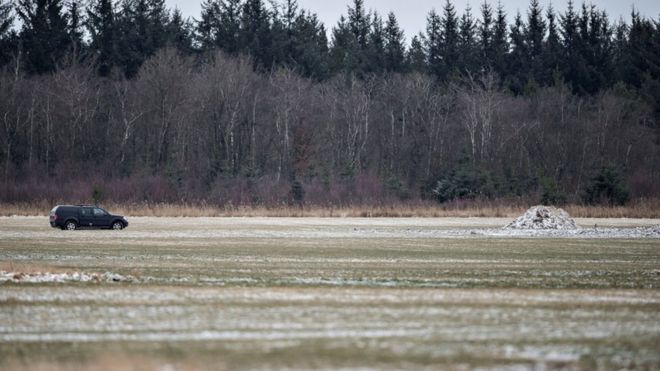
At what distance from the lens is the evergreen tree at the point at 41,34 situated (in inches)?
4375

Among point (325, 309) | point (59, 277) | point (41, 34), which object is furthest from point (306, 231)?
point (41, 34)

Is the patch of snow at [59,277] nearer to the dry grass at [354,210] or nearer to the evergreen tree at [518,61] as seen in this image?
the dry grass at [354,210]

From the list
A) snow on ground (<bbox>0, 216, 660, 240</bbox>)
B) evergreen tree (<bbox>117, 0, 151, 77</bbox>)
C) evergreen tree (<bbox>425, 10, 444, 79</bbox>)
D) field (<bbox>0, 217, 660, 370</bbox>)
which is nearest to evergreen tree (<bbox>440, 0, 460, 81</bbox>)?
evergreen tree (<bbox>425, 10, 444, 79</bbox>)

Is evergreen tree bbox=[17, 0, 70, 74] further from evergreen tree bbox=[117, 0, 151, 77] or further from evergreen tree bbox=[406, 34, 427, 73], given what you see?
evergreen tree bbox=[406, 34, 427, 73]

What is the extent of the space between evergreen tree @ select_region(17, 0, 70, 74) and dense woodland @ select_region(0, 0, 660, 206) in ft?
0.64

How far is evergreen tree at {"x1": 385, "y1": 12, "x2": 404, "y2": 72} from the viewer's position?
131000mm

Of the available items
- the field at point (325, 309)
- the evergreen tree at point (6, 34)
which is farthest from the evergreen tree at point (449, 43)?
the field at point (325, 309)

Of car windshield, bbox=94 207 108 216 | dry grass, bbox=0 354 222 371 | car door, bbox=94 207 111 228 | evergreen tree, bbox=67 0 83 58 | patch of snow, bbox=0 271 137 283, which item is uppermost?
evergreen tree, bbox=67 0 83 58

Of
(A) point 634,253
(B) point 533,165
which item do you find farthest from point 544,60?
(A) point 634,253

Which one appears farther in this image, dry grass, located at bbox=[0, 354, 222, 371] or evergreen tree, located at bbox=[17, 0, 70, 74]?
evergreen tree, located at bbox=[17, 0, 70, 74]

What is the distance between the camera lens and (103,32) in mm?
117562

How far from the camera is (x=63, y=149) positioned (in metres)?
101

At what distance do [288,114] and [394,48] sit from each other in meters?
28.9

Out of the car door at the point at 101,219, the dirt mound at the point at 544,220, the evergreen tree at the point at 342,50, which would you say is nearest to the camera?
the dirt mound at the point at 544,220
